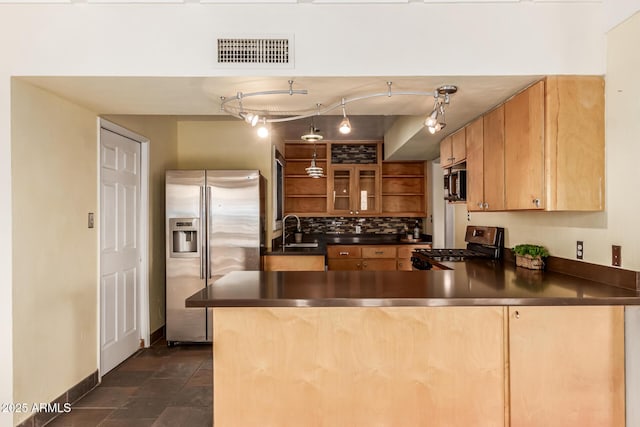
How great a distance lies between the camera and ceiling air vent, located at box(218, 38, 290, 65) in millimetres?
2266

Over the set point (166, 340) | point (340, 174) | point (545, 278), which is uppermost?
point (340, 174)

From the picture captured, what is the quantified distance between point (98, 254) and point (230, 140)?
2.10m

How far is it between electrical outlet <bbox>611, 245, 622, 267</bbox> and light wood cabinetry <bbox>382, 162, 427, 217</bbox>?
14.1 ft

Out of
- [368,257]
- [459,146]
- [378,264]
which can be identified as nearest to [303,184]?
[368,257]

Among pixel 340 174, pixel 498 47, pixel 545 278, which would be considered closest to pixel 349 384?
pixel 545 278

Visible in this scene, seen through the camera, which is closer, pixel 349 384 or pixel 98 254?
pixel 349 384

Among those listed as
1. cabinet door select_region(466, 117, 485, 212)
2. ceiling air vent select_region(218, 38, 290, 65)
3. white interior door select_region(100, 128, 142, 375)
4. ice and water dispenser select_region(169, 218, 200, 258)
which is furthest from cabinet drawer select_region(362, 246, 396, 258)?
ceiling air vent select_region(218, 38, 290, 65)

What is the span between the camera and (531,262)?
2.97 meters

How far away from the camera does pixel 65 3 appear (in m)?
2.28

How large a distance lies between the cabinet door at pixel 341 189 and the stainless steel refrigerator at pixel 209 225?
247 centimetres

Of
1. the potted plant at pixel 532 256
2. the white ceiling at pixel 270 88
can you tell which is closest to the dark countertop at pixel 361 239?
the potted plant at pixel 532 256

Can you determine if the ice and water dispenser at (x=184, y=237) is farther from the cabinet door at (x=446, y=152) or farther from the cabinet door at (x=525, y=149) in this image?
the cabinet door at (x=525, y=149)

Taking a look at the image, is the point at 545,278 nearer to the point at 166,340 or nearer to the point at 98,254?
the point at 98,254

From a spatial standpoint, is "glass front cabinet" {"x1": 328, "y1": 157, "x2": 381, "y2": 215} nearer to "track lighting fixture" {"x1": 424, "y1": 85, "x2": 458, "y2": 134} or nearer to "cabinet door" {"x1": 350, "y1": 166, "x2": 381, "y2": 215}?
"cabinet door" {"x1": 350, "y1": 166, "x2": 381, "y2": 215}
